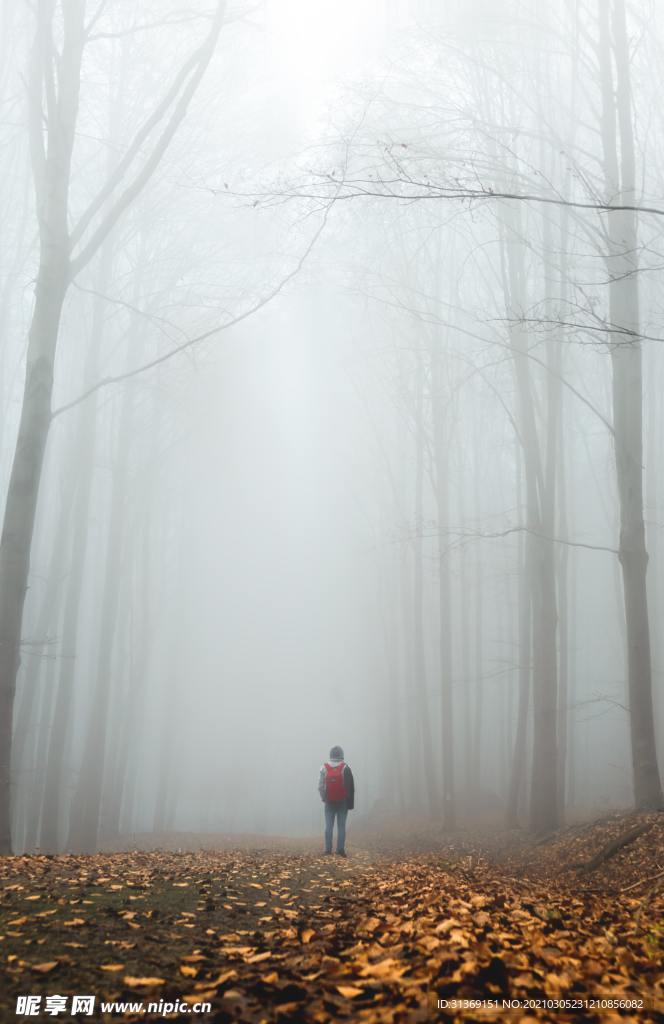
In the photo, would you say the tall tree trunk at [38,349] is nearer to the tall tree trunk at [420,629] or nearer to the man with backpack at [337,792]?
the man with backpack at [337,792]

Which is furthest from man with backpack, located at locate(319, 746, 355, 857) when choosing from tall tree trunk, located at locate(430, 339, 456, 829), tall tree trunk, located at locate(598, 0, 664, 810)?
tall tree trunk, located at locate(430, 339, 456, 829)

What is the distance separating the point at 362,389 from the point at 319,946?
20.4 metres

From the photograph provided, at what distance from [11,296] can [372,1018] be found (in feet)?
66.9

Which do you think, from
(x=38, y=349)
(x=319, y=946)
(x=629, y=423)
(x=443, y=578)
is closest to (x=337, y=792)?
(x=629, y=423)

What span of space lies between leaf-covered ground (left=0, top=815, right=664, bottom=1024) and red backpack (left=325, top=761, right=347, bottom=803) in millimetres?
5760

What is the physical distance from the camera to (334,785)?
11.2 metres

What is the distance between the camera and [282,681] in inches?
2309

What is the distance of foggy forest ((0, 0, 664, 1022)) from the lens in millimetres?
4184

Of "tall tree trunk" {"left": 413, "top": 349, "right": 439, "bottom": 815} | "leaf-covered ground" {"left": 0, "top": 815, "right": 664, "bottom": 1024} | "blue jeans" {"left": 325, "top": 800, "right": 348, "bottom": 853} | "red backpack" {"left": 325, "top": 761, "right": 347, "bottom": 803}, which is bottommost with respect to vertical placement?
"blue jeans" {"left": 325, "top": 800, "right": 348, "bottom": 853}

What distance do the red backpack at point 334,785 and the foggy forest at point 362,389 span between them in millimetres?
1132

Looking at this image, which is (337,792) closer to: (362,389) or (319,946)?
(319,946)

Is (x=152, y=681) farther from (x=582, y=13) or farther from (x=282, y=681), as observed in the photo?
(x=582, y=13)

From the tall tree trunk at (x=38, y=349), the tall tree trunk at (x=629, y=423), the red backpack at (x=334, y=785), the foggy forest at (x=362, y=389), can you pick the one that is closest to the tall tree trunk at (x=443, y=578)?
the foggy forest at (x=362, y=389)

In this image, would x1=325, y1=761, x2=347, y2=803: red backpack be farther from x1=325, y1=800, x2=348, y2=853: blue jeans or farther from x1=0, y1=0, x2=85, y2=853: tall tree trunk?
x1=0, y1=0, x2=85, y2=853: tall tree trunk
